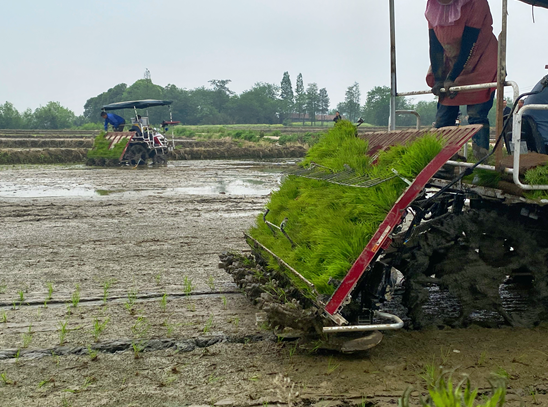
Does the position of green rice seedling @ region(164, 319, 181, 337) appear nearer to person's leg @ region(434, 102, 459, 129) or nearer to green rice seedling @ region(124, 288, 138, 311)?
green rice seedling @ region(124, 288, 138, 311)

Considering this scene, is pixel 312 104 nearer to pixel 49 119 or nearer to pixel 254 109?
pixel 254 109

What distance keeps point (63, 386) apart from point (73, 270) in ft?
11.5

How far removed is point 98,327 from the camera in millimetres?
4945

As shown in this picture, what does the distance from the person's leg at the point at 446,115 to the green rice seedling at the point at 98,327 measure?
4.02m

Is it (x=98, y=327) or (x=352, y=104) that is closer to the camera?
(x=98, y=327)

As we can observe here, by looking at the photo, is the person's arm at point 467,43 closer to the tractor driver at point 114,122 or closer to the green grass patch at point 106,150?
the green grass patch at point 106,150

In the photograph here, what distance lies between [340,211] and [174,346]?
168cm

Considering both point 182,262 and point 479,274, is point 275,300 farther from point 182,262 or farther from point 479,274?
point 182,262

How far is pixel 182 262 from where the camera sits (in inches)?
302

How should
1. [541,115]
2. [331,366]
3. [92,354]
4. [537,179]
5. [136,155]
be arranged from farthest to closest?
1. [136,155]
2. [541,115]
3. [92,354]
4. [537,179]
5. [331,366]

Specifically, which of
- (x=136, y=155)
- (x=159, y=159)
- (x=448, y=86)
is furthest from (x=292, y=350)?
(x=159, y=159)

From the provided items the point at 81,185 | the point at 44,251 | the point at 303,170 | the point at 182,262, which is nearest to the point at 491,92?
the point at 303,170

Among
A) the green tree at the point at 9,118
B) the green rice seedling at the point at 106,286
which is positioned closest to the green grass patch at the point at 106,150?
the green rice seedling at the point at 106,286

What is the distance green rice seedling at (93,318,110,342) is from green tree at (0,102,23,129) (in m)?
89.4
